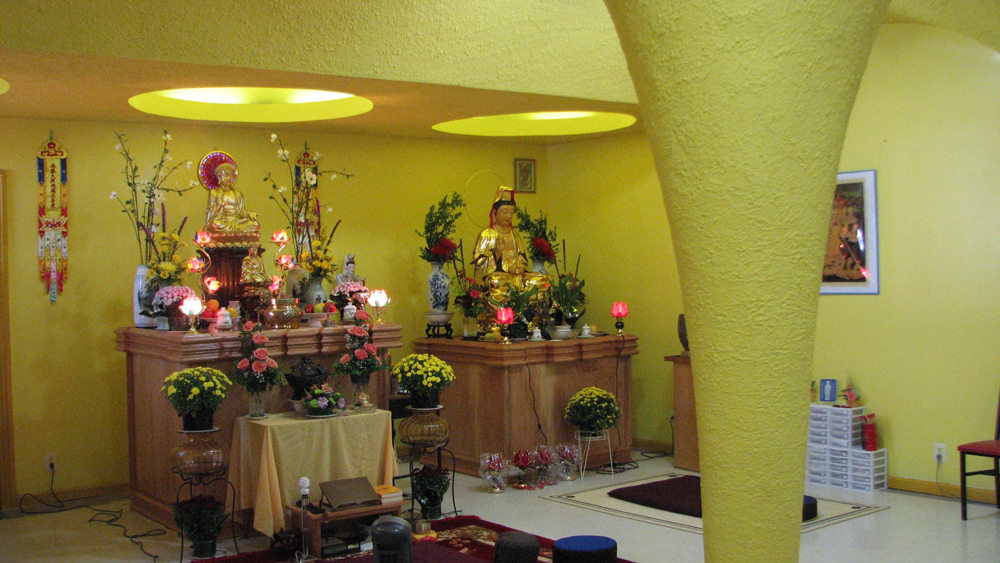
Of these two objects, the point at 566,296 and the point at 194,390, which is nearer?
the point at 194,390

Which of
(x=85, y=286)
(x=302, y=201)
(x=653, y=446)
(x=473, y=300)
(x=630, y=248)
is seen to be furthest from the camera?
(x=630, y=248)

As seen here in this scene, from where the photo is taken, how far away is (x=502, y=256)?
28.4 ft

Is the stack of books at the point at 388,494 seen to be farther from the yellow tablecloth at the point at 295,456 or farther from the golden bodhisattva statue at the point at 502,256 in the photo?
the golden bodhisattva statue at the point at 502,256

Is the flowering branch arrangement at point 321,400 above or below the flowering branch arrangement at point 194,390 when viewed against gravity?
below

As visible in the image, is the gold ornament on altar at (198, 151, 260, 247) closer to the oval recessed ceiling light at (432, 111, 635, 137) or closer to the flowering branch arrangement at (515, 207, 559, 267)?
the oval recessed ceiling light at (432, 111, 635, 137)

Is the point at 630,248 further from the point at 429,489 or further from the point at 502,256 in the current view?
the point at 429,489

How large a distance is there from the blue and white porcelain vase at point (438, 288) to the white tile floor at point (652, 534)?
193 centimetres

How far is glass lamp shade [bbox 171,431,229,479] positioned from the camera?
582 cm

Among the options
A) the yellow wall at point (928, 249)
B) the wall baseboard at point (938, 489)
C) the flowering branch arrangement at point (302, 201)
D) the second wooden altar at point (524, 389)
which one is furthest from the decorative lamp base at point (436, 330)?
the wall baseboard at point (938, 489)

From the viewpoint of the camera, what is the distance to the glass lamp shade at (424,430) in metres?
6.62

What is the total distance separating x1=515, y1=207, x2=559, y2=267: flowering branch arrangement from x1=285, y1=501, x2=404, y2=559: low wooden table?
3.47 meters

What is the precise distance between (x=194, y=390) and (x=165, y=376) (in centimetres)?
89

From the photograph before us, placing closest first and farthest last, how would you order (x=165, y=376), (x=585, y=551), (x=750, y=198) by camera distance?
(x=750, y=198) → (x=585, y=551) → (x=165, y=376)

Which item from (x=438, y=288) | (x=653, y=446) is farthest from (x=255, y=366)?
(x=653, y=446)
